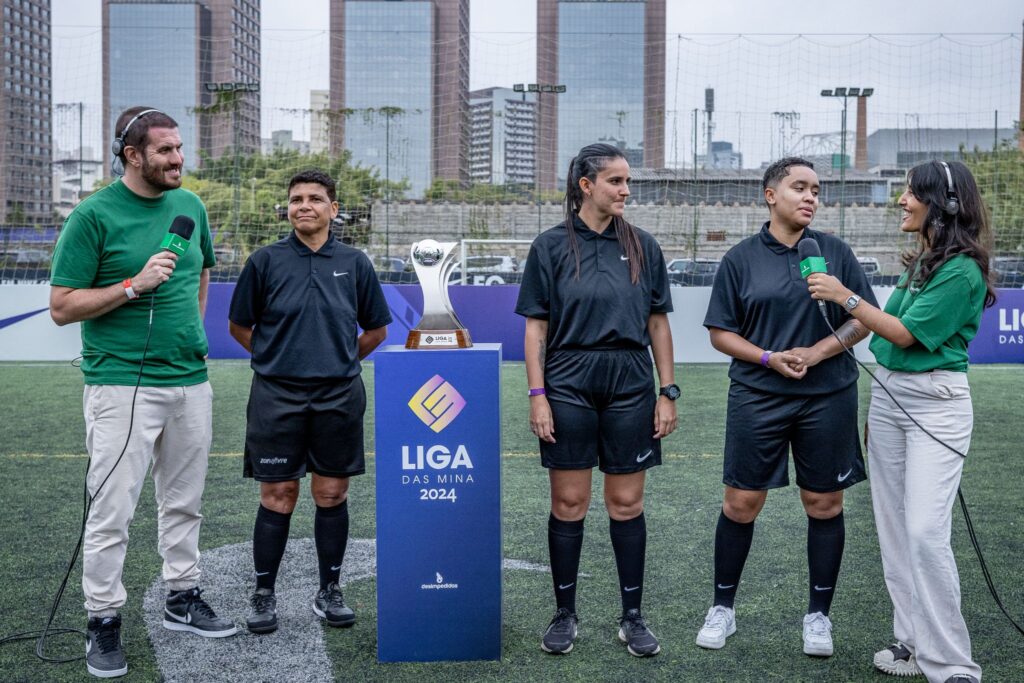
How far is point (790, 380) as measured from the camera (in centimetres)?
321

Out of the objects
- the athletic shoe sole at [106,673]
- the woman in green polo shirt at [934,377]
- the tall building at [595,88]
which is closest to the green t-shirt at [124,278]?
the athletic shoe sole at [106,673]

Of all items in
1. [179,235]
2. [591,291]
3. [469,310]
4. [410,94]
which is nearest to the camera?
[179,235]

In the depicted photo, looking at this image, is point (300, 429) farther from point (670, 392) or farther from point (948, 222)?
point (948, 222)

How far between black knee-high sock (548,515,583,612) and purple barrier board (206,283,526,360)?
319 inches

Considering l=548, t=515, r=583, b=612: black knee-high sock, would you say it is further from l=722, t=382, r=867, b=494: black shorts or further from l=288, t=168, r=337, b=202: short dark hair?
l=288, t=168, r=337, b=202: short dark hair

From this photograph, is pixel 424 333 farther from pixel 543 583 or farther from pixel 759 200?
pixel 759 200

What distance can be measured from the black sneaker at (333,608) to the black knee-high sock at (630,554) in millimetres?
1032

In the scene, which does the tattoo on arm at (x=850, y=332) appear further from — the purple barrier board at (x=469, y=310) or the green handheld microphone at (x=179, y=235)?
the purple barrier board at (x=469, y=310)

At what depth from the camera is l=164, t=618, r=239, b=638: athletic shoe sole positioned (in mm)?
3457

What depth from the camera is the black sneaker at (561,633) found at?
3.28 m

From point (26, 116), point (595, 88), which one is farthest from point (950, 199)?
point (595, 88)

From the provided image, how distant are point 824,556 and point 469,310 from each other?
8511 mm

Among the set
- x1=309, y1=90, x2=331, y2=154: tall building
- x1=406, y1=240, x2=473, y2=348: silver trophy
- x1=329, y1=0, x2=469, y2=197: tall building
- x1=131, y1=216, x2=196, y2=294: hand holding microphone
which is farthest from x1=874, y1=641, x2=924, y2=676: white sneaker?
x1=309, y1=90, x2=331, y2=154: tall building

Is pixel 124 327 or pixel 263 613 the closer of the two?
pixel 124 327
